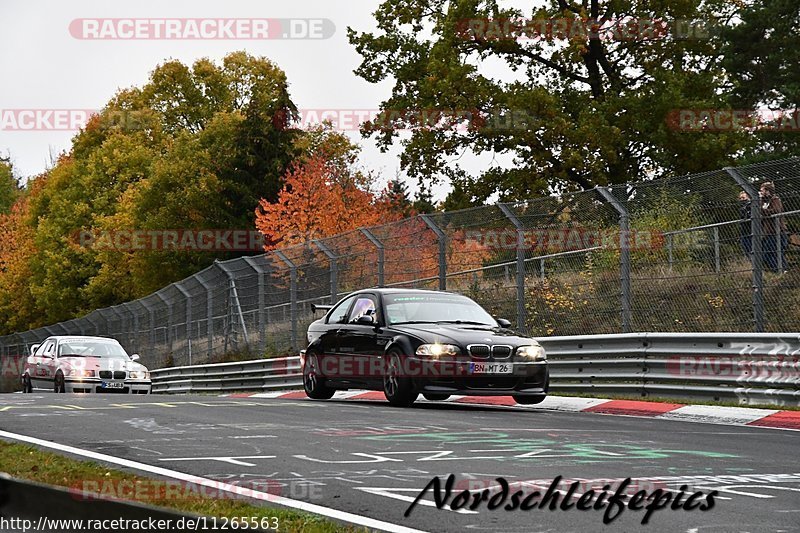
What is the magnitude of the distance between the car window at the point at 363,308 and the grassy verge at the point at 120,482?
674cm

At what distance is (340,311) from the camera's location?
57.5 ft

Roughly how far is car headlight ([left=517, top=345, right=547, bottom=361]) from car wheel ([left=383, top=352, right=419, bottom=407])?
53.2 inches

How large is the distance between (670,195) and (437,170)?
23.5 meters

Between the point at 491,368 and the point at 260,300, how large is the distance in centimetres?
1319

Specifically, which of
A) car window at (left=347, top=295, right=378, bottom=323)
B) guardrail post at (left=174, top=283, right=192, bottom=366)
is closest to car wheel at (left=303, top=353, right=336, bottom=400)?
car window at (left=347, top=295, right=378, bottom=323)

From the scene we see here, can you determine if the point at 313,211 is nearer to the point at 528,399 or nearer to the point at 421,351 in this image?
the point at 528,399

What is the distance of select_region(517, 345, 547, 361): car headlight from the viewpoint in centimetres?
1479

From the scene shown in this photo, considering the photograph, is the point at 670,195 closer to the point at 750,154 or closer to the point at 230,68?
the point at 750,154

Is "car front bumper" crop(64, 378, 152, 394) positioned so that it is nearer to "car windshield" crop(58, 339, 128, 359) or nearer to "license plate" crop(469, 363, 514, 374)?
"car windshield" crop(58, 339, 128, 359)

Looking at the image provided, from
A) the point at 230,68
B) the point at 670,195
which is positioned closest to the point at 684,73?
the point at 670,195

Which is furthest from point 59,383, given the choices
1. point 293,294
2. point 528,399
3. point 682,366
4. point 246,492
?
point 246,492

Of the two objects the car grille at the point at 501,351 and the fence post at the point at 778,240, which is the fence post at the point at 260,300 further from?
the fence post at the point at 778,240

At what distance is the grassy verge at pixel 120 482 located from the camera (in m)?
6.08

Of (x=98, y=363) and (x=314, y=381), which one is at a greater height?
(x=98, y=363)
